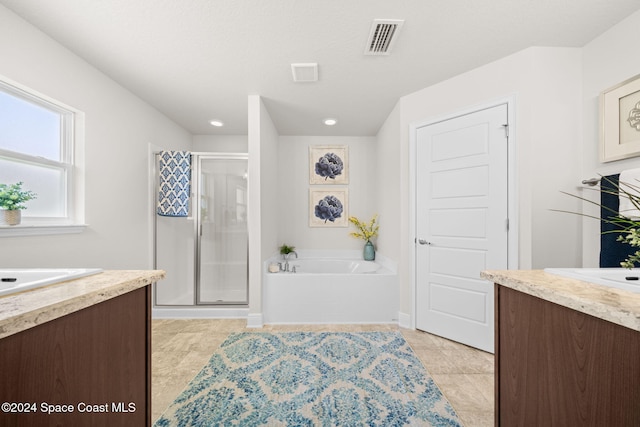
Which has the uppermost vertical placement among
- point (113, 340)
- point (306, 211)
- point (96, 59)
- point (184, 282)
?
point (96, 59)

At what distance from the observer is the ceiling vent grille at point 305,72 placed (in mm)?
2092

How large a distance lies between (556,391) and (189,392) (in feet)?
6.25

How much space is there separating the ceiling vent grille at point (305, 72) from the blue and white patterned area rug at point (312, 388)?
2.34 m

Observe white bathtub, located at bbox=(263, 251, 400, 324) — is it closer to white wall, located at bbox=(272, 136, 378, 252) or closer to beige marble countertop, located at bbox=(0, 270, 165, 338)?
white wall, located at bbox=(272, 136, 378, 252)

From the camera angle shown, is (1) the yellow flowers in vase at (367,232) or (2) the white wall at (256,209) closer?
(2) the white wall at (256,209)

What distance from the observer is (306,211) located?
3936mm

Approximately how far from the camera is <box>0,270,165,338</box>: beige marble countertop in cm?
59

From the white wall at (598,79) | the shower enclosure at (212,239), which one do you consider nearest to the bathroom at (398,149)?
the white wall at (598,79)

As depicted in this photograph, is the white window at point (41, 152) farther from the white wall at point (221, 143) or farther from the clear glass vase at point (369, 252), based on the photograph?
the clear glass vase at point (369, 252)

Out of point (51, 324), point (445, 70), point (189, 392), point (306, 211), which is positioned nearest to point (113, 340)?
point (51, 324)

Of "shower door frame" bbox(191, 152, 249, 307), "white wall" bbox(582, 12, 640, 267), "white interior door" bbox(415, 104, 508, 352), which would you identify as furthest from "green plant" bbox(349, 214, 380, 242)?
"white wall" bbox(582, 12, 640, 267)

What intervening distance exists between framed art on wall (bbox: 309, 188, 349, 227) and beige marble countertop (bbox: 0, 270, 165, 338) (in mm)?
2942

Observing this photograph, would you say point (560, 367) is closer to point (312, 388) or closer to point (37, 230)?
point (312, 388)

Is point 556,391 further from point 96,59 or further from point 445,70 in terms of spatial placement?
point 96,59
